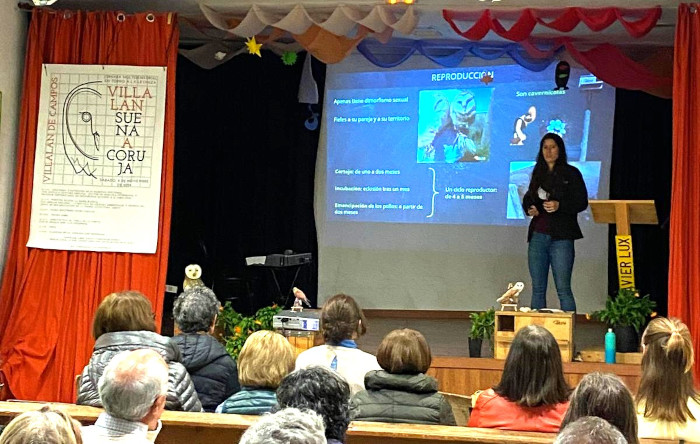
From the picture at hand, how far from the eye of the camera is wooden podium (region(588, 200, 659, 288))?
638 centimetres

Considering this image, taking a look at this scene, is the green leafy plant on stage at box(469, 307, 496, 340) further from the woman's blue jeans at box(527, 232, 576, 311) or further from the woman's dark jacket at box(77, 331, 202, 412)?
the woman's dark jacket at box(77, 331, 202, 412)

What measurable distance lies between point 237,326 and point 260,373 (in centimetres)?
305

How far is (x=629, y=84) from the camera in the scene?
652cm

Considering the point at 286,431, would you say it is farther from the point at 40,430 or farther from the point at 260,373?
the point at 260,373

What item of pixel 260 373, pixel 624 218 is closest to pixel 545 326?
pixel 624 218

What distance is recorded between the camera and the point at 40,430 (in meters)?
2.01

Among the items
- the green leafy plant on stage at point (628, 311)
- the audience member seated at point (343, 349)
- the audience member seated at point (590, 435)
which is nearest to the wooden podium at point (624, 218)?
the green leafy plant on stage at point (628, 311)

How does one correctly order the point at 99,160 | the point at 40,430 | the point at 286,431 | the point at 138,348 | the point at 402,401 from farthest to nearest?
the point at 99,160 < the point at 138,348 < the point at 402,401 < the point at 40,430 < the point at 286,431

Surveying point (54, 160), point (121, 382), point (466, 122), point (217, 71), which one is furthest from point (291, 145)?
point (121, 382)

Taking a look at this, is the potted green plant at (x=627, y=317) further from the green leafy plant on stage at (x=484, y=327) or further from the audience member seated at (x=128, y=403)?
the audience member seated at (x=128, y=403)

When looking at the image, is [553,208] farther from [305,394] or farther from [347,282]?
[305,394]

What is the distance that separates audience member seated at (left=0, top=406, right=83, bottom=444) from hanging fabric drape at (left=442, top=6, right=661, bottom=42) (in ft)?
14.6

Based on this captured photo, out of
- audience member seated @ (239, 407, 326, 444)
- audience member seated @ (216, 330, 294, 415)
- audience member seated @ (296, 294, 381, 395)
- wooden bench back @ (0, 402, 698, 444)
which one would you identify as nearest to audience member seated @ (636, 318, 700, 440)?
wooden bench back @ (0, 402, 698, 444)

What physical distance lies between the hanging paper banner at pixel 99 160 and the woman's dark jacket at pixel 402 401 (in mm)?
3171
